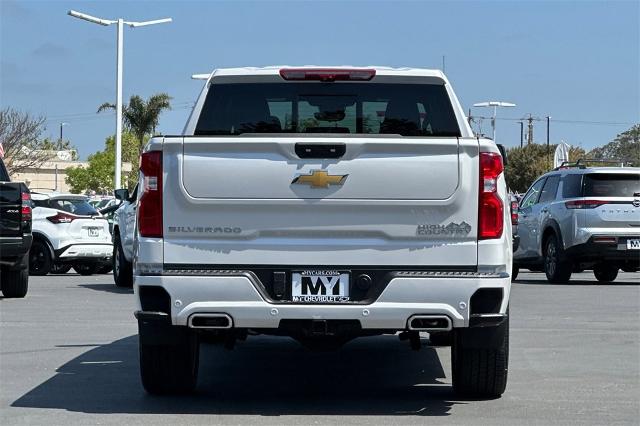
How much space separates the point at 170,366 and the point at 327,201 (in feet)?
5.35

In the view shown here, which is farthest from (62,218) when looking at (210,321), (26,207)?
(210,321)

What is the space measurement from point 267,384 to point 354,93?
2210 millimetres

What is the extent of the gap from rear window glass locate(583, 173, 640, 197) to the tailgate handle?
14.0 metres

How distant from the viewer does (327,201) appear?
7.88 m

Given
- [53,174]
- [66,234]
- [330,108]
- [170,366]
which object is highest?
[330,108]

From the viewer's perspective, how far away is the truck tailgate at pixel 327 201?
25.8 feet

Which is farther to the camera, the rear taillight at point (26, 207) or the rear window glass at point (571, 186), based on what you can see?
the rear window glass at point (571, 186)

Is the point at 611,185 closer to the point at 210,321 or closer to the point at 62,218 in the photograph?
the point at 62,218

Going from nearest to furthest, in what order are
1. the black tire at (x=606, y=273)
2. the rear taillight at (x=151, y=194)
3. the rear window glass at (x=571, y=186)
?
the rear taillight at (x=151, y=194) → the rear window glass at (x=571, y=186) → the black tire at (x=606, y=273)

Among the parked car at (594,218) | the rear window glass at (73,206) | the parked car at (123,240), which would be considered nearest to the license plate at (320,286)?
the parked car at (123,240)


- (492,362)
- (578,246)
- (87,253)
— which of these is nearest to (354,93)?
(492,362)

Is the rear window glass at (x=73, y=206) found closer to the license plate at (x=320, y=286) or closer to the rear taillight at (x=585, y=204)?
the rear taillight at (x=585, y=204)

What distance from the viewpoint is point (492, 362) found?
8.56 m

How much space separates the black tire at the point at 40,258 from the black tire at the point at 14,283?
5875mm
